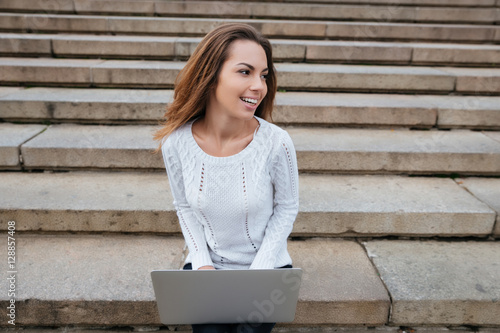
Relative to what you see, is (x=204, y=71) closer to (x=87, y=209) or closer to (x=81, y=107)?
(x=87, y=209)

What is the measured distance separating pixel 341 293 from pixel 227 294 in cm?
93

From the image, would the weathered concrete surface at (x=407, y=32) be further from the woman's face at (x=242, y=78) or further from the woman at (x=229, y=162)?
the woman's face at (x=242, y=78)

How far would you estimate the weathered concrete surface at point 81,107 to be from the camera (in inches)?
124

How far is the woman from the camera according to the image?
1450mm

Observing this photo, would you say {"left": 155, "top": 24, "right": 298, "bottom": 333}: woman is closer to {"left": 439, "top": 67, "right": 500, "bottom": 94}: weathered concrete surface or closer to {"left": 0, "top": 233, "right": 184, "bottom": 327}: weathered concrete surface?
{"left": 0, "top": 233, "right": 184, "bottom": 327}: weathered concrete surface

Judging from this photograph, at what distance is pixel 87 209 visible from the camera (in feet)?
7.80

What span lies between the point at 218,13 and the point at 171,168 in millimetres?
4054

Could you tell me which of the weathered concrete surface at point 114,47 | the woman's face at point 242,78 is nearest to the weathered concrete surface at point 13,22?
the weathered concrete surface at point 114,47

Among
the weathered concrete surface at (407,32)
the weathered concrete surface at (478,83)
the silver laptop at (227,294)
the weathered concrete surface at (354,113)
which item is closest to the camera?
the silver laptop at (227,294)

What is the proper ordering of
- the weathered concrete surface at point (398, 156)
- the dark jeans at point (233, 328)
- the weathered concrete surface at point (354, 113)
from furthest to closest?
the weathered concrete surface at point (354, 113) < the weathered concrete surface at point (398, 156) < the dark jeans at point (233, 328)

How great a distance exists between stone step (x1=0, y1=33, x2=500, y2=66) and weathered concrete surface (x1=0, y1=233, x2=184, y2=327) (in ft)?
8.22

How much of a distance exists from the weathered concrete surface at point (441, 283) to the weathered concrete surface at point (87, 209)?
1412mm

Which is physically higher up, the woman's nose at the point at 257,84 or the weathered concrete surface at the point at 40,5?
the weathered concrete surface at the point at 40,5

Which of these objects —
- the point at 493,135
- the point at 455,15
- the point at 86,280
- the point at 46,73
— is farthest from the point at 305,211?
the point at 455,15
